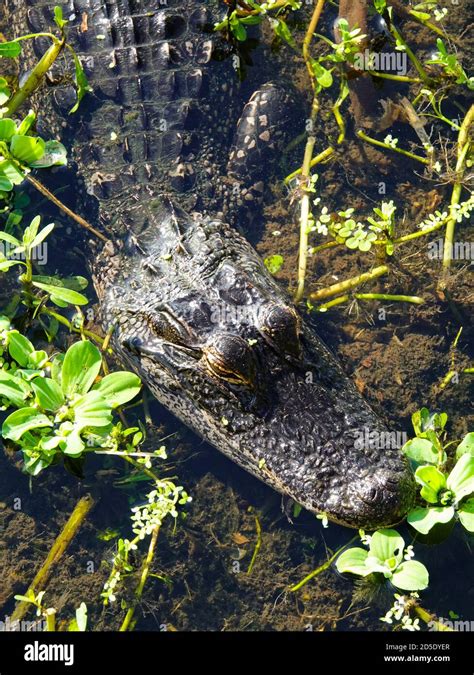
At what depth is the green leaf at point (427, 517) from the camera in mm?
4324

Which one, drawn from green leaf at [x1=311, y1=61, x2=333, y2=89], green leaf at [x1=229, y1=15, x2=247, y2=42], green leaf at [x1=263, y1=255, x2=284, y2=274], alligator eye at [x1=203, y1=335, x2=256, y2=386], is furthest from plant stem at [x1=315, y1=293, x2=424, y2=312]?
green leaf at [x1=229, y1=15, x2=247, y2=42]

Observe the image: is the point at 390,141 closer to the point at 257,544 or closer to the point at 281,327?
the point at 281,327

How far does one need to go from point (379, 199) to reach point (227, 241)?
53.2 inches

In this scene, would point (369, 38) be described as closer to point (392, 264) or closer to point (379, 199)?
point (379, 199)

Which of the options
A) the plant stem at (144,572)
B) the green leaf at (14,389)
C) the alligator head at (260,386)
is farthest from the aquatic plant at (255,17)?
the plant stem at (144,572)

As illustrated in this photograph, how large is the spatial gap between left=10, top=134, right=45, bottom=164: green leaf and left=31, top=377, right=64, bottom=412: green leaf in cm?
150

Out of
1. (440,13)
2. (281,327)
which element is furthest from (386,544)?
(440,13)

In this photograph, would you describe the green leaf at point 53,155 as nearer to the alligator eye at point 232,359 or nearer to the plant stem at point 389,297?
the alligator eye at point 232,359

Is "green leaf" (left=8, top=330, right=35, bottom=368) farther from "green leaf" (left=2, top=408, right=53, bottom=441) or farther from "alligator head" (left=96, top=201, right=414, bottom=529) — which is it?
"alligator head" (left=96, top=201, right=414, bottom=529)

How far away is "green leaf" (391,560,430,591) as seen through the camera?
430cm

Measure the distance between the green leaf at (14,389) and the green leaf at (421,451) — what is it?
7.62ft

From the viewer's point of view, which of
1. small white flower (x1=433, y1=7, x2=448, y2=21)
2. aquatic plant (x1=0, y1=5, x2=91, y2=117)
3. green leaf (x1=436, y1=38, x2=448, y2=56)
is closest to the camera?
aquatic plant (x1=0, y1=5, x2=91, y2=117)

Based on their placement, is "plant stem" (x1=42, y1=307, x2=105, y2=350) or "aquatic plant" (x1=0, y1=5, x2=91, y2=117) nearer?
"aquatic plant" (x1=0, y1=5, x2=91, y2=117)
